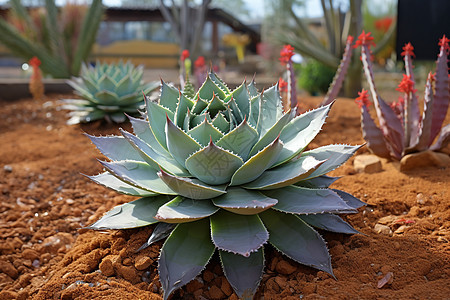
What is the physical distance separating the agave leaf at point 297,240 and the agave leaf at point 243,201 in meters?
0.14

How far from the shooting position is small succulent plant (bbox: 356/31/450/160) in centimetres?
249

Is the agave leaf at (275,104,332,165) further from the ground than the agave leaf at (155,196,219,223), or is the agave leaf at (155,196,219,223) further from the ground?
the agave leaf at (275,104,332,165)

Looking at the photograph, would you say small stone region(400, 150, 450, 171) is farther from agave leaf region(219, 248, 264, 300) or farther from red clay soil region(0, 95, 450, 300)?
agave leaf region(219, 248, 264, 300)

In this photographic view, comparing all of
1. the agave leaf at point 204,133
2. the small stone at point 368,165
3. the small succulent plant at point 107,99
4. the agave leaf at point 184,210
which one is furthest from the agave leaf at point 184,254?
the small succulent plant at point 107,99

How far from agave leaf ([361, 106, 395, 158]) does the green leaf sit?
1253mm

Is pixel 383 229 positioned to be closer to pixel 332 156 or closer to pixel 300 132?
pixel 332 156

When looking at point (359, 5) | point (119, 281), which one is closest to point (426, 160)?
point (119, 281)

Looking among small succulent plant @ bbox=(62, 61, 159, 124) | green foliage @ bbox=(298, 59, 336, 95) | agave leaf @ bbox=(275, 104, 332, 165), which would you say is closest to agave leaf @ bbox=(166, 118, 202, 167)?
agave leaf @ bbox=(275, 104, 332, 165)

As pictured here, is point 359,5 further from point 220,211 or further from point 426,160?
point 220,211

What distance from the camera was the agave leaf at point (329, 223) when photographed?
69.2 inches

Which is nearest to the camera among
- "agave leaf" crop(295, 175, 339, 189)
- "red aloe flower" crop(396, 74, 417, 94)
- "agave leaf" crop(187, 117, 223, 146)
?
"agave leaf" crop(187, 117, 223, 146)

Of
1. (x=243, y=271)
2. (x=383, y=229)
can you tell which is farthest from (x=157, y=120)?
(x=383, y=229)

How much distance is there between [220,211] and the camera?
1683 millimetres

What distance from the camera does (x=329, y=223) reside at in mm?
1783
